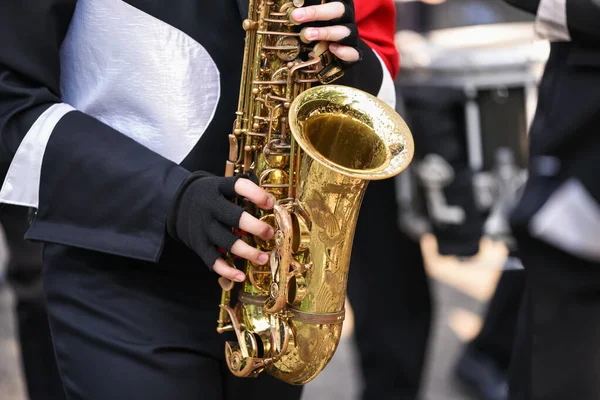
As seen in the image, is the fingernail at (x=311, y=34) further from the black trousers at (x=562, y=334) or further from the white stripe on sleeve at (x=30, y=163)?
the black trousers at (x=562, y=334)

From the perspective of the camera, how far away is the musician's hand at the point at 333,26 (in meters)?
1.59

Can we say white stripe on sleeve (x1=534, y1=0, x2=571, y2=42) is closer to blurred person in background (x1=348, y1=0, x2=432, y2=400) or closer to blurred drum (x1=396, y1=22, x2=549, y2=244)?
blurred person in background (x1=348, y1=0, x2=432, y2=400)

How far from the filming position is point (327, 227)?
5.30 ft

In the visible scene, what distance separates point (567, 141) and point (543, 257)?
0.36 meters

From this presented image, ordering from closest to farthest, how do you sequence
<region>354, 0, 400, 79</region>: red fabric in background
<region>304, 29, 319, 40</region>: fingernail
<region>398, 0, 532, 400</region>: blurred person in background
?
<region>304, 29, 319, 40</region>: fingernail < <region>354, 0, 400, 79</region>: red fabric in background < <region>398, 0, 532, 400</region>: blurred person in background

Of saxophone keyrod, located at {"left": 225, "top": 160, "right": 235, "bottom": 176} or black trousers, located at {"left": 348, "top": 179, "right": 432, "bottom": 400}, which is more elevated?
saxophone keyrod, located at {"left": 225, "top": 160, "right": 235, "bottom": 176}

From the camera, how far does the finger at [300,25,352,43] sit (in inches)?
62.8

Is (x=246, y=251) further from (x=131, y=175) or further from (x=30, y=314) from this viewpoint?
(x=30, y=314)

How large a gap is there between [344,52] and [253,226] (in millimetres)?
412

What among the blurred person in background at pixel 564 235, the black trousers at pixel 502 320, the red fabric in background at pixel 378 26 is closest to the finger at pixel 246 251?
the red fabric in background at pixel 378 26

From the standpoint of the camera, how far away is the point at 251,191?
150 centimetres

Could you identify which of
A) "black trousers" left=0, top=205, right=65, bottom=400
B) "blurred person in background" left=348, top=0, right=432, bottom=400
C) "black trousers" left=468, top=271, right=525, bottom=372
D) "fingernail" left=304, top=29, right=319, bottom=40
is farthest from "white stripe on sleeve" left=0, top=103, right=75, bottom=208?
"black trousers" left=468, top=271, right=525, bottom=372

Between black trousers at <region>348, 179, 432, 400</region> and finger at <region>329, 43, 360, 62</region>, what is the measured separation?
157cm

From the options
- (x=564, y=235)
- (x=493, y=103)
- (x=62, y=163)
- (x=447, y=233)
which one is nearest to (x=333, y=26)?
(x=62, y=163)
